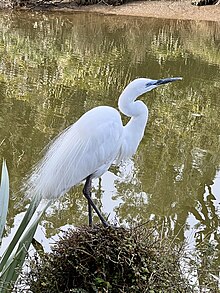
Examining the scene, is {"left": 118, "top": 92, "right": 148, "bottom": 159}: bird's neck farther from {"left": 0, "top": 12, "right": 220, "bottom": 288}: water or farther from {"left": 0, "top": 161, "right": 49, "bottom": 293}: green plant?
{"left": 0, "top": 161, "right": 49, "bottom": 293}: green plant

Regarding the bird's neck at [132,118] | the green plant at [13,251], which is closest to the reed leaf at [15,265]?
the green plant at [13,251]

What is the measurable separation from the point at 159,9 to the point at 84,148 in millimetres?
9961

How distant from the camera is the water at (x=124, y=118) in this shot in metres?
3.58

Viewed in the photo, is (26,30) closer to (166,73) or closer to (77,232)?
(166,73)

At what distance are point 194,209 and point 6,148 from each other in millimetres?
1708

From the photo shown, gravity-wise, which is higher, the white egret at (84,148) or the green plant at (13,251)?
the white egret at (84,148)

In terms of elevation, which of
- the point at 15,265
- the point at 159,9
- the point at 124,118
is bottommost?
the point at 15,265

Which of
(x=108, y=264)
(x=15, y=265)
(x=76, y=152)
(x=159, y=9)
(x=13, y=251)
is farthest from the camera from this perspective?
(x=159, y=9)

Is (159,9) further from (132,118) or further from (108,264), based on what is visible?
(108,264)

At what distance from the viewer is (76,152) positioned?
6.98ft

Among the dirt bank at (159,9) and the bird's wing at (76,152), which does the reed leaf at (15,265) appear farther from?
the dirt bank at (159,9)

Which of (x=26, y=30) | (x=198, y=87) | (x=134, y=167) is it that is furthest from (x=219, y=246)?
(x=26, y=30)

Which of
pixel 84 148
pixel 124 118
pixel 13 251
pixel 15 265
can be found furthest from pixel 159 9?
pixel 15 265

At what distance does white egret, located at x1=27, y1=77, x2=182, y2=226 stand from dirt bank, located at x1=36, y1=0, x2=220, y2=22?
930cm
